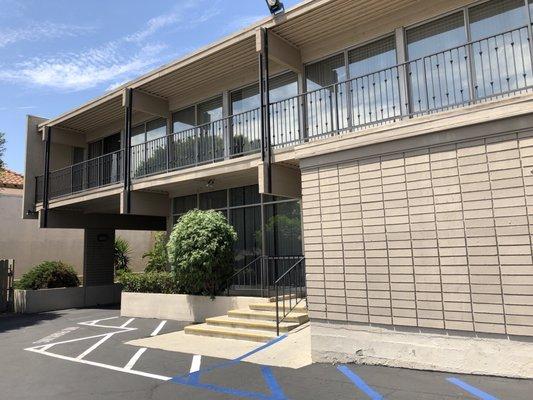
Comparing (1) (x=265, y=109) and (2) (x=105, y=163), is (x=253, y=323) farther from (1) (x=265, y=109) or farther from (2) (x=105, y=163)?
(2) (x=105, y=163)

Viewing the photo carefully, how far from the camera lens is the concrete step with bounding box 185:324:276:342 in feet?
29.3

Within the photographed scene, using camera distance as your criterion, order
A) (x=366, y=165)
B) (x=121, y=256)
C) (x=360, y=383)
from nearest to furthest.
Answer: (x=360, y=383)
(x=366, y=165)
(x=121, y=256)

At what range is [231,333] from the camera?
30.9ft

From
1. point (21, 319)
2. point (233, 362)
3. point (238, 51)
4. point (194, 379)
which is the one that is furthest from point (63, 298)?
point (194, 379)

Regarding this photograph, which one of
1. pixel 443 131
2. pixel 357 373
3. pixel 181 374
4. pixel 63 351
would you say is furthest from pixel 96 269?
pixel 443 131

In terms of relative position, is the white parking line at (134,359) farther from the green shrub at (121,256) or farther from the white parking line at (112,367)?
the green shrub at (121,256)

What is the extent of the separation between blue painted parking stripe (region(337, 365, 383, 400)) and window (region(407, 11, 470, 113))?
505 centimetres

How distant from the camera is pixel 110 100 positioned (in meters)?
14.9

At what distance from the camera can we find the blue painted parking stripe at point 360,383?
5527 millimetres

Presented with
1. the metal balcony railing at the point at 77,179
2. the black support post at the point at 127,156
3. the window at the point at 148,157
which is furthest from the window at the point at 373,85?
the metal balcony railing at the point at 77,179

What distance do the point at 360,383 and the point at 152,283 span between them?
902 cm

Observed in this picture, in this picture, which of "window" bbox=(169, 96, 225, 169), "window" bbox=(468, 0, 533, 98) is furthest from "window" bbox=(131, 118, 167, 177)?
"window" bbox=(468, 0, 533, 98)

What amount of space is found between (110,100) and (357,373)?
12.0 m

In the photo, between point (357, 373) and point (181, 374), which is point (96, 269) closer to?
point (181, 374)
